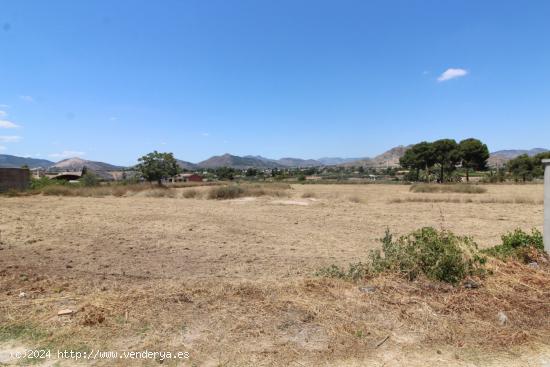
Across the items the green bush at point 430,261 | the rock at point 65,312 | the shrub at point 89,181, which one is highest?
the shrub at point 89,181

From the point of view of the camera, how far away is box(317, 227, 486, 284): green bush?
4664mm

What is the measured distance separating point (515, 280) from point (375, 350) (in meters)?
2.62

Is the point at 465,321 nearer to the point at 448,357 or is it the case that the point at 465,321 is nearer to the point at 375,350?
the point at 448,357

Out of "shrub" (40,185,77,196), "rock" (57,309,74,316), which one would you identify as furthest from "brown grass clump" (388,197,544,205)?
"shrub" (40,185,77,196)

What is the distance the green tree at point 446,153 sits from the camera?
240 ft

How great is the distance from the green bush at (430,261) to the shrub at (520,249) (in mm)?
1023

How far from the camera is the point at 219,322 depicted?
3.59m

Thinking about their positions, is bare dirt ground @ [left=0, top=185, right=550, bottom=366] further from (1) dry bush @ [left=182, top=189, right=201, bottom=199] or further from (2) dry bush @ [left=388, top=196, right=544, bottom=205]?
(1) dry bush @ [left=182, top=189, right=201, bottom=199]

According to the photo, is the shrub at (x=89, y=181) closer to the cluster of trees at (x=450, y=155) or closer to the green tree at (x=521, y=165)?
the cluster of trees at (x=450, y=155)

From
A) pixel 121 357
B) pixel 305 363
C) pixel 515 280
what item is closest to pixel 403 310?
pixel 305 363

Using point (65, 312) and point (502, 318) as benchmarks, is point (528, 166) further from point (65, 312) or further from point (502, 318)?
point (65, 312)

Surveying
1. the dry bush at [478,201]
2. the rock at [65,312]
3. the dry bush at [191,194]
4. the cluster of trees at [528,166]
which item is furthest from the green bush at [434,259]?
the cluster of trees at [528,166]

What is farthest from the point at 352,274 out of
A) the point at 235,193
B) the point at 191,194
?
the point at 191,194

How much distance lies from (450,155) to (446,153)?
1069mm
